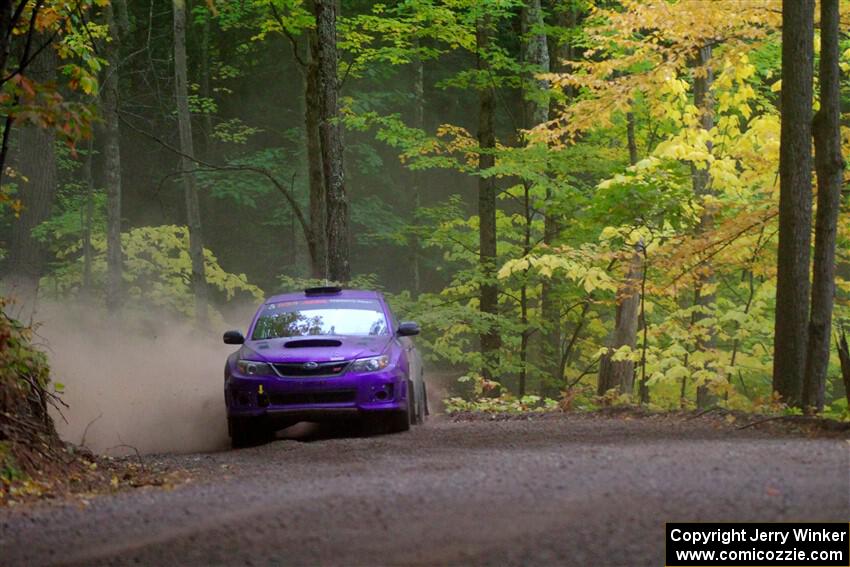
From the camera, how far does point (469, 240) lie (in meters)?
28.3

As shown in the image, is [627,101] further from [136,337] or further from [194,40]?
[194,40]

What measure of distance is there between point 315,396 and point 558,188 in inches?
452

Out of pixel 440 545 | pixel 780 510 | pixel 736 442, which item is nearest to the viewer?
pixel 440 545

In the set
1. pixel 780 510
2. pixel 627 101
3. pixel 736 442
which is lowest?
pixel 736 442

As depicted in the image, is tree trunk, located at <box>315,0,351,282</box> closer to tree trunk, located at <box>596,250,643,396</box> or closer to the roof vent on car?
the roof vent on car

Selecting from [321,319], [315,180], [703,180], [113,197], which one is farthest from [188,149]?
[321,319]

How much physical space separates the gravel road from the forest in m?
3.34

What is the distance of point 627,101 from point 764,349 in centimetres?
721

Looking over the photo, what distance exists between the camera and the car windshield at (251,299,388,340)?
1496cm

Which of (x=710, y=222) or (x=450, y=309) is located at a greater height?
(x=710, y=222)

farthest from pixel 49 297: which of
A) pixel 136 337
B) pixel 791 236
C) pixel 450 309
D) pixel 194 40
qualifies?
pixel 791 236

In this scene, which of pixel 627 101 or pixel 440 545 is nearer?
pixel 440 545

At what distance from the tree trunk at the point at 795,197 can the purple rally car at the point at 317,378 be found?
495 cm

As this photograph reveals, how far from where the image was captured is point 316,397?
13750 mm
